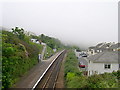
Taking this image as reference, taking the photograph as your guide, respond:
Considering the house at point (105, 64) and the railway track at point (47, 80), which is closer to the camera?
the railway track at point (47, 80)

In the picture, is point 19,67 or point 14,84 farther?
point 19,67

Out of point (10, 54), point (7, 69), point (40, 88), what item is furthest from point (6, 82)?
point (10, 54)

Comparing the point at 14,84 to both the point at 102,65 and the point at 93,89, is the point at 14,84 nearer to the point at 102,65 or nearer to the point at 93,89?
the point at 93,89

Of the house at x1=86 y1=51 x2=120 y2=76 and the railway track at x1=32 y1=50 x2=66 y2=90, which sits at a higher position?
the house at x1=86 y1=51 x2=120 y2=76

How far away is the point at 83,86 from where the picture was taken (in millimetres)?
9477

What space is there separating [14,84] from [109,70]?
13994mm

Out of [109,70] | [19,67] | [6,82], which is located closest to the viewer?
[6,82]

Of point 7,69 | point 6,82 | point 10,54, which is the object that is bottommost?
point 6,82

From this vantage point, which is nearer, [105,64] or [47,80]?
[47,80]

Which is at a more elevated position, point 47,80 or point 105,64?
point 105,64

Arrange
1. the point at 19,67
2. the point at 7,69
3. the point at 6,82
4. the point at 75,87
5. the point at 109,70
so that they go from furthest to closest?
the point at 109,70
the point at 19,67
the point at 7,69
the point at 6,82
the point at 75,87

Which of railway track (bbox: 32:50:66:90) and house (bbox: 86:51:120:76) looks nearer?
railway track (bbox: 32:50:66:90)

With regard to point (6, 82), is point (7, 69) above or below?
above

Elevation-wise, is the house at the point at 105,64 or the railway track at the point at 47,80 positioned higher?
the house at the point at 105,64
